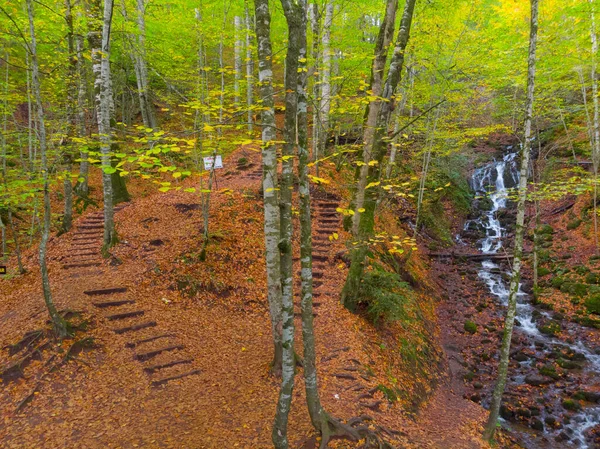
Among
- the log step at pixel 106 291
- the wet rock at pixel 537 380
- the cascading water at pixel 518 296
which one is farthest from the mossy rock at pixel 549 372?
the log step at pixel 106 291

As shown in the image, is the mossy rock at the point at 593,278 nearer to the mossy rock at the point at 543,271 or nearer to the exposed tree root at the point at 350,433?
Result: the mossy rock at the point at 543,271

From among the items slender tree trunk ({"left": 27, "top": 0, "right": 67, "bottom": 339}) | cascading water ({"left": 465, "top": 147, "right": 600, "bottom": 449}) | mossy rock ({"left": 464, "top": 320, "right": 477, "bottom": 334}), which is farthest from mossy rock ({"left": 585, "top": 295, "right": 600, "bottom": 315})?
slender tree trunk ({"left": 27, "top": 0, "right": 67, "bottom": 339})

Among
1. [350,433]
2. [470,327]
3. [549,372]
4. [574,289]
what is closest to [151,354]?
[350,433]

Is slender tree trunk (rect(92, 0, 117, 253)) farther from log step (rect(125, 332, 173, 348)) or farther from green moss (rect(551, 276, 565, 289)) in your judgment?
green moss (rect(551, 276, 565, 289))

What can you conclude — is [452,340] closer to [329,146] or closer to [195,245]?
[195,245]

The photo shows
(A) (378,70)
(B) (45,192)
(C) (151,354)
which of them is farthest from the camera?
(A) (378,70)

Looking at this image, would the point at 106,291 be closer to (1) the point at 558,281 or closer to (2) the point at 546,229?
(1) the point at 558,281

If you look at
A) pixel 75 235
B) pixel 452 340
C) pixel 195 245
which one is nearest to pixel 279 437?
pixel 195 245
